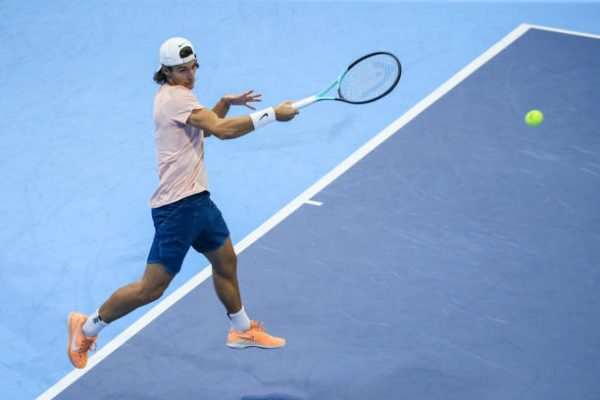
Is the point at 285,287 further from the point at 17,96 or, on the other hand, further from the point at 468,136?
the point at 17,96

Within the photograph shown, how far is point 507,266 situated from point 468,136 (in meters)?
2.00

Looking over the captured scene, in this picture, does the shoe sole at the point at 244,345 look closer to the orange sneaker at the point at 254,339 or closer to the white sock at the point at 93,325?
the orange sneaker at the point at 254,339

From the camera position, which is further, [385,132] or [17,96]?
[17,96]

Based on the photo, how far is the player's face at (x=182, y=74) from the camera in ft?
18.6

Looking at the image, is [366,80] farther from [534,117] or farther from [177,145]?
[534,117]

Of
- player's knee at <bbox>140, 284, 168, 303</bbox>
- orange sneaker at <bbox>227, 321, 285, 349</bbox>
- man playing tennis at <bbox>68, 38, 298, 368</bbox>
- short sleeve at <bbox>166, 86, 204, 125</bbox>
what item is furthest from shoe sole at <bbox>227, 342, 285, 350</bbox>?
short sleeve at <bbox>166, 86, 204, 125</bbox>

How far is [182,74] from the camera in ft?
18.7

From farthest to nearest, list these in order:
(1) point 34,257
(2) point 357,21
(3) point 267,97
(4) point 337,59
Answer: (2) point 357,21 → (4) point 337,59 → (3) point 267,97 → (1) point 34,257

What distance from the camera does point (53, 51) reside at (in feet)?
36.8

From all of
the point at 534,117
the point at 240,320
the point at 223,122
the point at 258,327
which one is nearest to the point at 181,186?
the point at 223,122

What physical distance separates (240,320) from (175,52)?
5.91ft

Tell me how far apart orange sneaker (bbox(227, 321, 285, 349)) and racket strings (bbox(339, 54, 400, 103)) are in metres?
1.71

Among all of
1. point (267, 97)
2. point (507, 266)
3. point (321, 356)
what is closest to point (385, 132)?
point (267, 97)

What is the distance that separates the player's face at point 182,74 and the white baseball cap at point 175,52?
39mm
